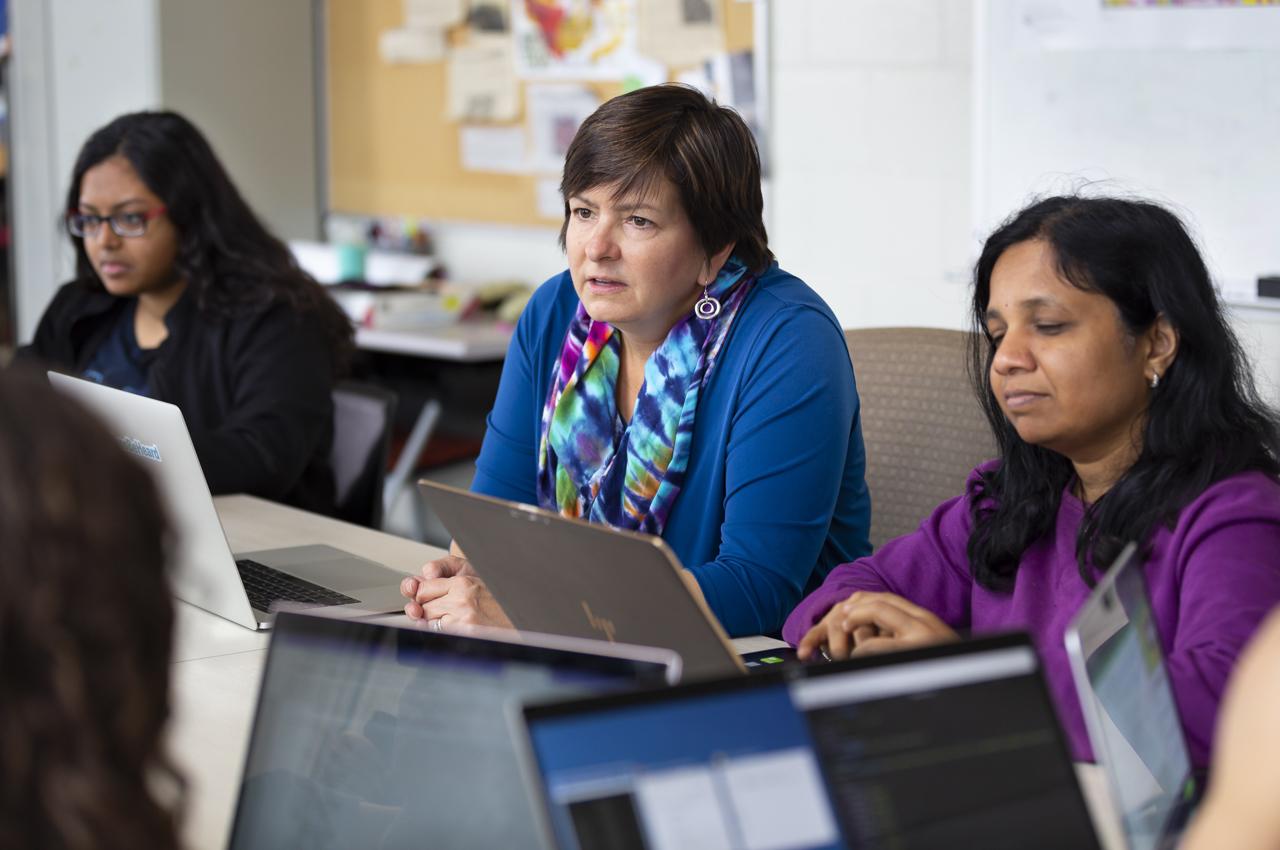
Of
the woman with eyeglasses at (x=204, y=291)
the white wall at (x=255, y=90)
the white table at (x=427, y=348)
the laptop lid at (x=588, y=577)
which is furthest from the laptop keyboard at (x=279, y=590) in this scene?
the white wall at (x=255, y=90)

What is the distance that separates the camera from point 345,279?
449cm

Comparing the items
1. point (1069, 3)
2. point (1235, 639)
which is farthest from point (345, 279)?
point (1235, 639)

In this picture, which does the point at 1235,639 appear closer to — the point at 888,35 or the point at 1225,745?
the point at 1225,745

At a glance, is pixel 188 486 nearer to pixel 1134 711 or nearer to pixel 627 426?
pixel 627 426

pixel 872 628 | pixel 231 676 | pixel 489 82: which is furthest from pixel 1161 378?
pixel 489 82

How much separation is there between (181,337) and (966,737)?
A: 208cm

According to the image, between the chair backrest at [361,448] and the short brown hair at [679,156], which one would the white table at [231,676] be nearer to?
the chair backrest at [361,448]

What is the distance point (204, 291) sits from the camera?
8.68 ft

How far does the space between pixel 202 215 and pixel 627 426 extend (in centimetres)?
105

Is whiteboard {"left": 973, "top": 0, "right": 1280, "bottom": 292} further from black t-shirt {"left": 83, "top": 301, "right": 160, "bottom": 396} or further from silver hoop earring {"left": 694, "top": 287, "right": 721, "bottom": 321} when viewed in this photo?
black t-shirt {"left": 83, "top": 301, "right": 160, "bottom": 396}

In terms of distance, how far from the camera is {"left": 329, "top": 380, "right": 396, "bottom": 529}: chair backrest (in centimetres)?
263

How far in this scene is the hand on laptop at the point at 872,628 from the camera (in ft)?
4.54

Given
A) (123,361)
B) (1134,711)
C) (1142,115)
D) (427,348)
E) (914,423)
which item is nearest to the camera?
(1134,711)

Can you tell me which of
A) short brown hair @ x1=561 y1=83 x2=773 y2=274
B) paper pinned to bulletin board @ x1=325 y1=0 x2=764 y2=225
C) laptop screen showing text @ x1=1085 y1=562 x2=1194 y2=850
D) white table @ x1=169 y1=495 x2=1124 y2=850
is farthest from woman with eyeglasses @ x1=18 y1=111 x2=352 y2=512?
laptop screen showing text @ x1=1085 y1=562 x2=1194 y2=850
